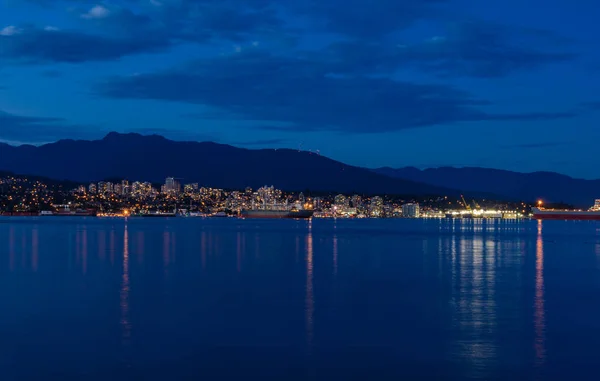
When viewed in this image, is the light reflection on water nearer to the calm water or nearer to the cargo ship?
the calm water

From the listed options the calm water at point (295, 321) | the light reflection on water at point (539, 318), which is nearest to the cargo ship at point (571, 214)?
the calm water at point (295, 321)

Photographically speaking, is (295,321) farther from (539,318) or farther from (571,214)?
(571,214)

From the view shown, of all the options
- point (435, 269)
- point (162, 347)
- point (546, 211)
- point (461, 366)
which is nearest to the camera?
point (461, 366)

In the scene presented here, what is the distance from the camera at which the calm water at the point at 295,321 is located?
14.4m

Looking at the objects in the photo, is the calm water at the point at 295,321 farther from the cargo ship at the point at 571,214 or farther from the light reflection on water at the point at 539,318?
the cargo ship at the point at 571,214

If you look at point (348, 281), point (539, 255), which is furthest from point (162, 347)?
point (539, 255)

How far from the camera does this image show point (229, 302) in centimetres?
2311

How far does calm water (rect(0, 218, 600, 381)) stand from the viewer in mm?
14359

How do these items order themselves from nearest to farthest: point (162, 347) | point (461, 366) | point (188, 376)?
point (188, 376) < point (461, 366) < point (162, 347)

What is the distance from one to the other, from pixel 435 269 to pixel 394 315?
50.9 ft

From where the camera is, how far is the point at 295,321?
19.5 metres

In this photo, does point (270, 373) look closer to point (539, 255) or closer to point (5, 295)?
point (5, 295)

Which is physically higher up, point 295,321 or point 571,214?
point 571,214

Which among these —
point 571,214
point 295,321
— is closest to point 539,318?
point 295,321
